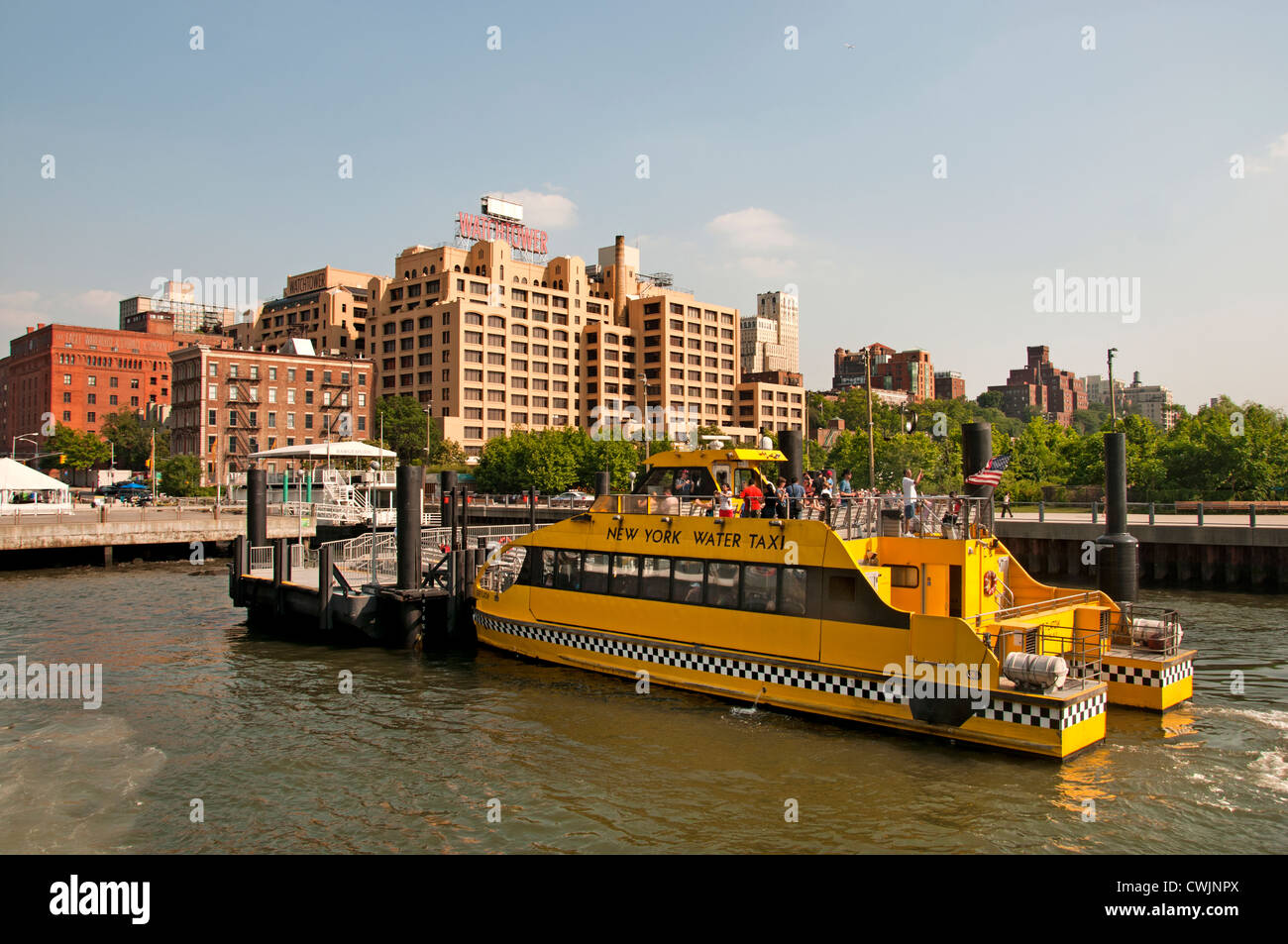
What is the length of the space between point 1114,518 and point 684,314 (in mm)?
113752

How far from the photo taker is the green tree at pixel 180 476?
84.1 metres

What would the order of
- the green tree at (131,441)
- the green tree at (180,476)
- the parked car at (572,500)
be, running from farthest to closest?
the green tree at (131,441)
the green tree at (180,476)
the parked car at (572,500)

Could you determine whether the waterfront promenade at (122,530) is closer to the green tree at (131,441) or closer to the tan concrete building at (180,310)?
the green tree at (131,441)

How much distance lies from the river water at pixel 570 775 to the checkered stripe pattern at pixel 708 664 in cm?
61

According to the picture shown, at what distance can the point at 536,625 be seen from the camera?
19.3 metres

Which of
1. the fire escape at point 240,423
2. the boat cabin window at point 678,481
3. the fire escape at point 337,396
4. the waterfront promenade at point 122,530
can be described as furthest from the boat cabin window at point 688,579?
the fire escape at point 337,396

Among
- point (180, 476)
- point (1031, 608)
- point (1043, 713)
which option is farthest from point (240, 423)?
point (1043, 713)

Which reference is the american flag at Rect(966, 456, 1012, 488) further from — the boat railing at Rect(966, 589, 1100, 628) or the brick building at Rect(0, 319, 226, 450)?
the brick building at Rect(0, 319, 226, 450)

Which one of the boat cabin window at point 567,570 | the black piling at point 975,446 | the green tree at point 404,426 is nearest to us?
the black piling at point 975,446

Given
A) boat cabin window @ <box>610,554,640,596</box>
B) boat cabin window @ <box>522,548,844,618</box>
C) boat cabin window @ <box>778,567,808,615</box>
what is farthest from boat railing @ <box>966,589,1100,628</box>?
boat cabin window @ <box>610,554,640,596</box>

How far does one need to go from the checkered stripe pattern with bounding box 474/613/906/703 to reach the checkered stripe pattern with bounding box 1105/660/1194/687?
486cm

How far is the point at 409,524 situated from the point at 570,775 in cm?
1094

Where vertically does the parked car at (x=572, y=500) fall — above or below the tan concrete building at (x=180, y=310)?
below

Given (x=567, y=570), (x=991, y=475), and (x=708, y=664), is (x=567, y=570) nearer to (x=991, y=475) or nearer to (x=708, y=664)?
(x=708, y=664)
